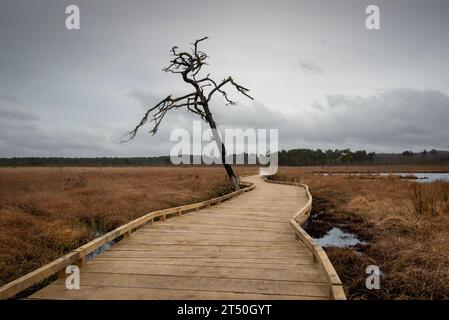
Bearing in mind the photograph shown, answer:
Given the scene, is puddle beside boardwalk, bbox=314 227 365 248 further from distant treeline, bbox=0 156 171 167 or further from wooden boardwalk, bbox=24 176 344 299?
distant treeline, bbox=0 156 171 167

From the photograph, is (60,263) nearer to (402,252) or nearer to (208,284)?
(208,284)

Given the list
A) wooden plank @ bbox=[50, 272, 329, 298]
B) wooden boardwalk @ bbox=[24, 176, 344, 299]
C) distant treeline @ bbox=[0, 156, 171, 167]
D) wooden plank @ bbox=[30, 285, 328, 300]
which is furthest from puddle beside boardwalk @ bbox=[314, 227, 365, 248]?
distant treeline @ bbox=[0, 156, 171, 167]

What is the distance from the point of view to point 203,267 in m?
5.09

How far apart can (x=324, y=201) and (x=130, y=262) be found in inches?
612

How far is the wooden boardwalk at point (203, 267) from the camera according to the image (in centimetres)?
410

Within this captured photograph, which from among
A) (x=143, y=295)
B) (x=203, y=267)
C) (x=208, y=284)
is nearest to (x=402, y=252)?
(x=203, y=267)

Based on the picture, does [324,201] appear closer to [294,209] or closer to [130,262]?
[294,209]

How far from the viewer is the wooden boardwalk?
4.10 metres

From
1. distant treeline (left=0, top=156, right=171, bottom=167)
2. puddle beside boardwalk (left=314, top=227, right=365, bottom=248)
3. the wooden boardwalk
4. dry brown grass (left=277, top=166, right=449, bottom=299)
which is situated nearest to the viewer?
the wooden boardwalk

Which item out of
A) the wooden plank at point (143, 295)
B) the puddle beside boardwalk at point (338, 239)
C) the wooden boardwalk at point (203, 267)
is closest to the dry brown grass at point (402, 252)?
the puddle beside boardwalk at point (338, 239)

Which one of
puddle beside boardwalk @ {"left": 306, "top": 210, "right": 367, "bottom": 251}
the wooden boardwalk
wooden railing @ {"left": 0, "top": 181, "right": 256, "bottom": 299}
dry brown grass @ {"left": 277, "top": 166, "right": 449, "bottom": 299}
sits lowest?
puddle beside boardwalk @ {"left": 306, "top": 210, "right": 367, "bottom": 251}

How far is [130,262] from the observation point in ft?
17.5

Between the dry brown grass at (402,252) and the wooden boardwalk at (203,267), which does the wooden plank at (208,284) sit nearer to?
the wooden boardwalk at (203,267)
